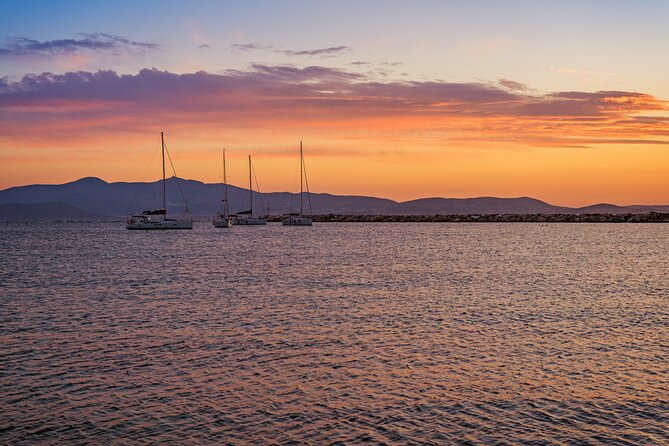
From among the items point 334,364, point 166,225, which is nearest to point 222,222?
point 166,225

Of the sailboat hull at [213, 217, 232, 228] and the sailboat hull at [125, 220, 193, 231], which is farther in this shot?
the sailboat hull at [213, 217, 232, 228]

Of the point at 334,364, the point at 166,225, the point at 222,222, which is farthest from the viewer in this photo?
the point at 222,222

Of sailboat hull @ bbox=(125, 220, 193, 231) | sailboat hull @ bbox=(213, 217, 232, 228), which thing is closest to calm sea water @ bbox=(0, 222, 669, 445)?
sailboat hull @ bbox=(125, 220, 193, 231)

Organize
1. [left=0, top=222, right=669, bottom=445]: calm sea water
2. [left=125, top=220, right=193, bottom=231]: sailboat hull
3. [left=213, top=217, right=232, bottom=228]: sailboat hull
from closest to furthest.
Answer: [left=0, top=222, right=669, bottom=445]: calm sea water, [left=125, top=220, right=193, bottom=231]: sailboat hull, [left=213, top=217, right=232, bottom=228]: sailboat hull

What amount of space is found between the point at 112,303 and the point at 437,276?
23.9 metres

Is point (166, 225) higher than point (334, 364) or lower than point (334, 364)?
higher

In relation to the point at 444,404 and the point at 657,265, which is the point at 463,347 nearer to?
the point at 444,404

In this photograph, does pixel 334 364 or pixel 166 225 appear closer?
pixel 334 364

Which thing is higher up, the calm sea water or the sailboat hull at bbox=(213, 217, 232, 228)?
the sailboat hull at bbox=(213, 217, 232, 228)

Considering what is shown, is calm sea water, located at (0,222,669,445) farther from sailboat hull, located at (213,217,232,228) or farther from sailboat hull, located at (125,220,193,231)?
sailboat hull, located at (213,217,232,228)

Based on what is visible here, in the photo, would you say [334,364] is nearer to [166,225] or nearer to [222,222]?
[166,225]

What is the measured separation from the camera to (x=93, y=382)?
16.4 m

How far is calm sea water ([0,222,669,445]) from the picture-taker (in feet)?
43.2

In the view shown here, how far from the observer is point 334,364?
1830cm
